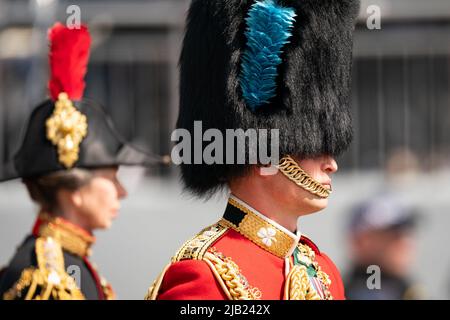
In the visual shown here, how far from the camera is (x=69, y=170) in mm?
4348

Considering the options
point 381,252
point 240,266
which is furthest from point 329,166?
point 381,252

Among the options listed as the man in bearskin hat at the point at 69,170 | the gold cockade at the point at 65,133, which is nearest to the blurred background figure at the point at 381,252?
the man in bearskin hat at the point at 69,170

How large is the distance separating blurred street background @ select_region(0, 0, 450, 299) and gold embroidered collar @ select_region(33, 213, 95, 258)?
3.40 meters

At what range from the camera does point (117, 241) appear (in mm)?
7691

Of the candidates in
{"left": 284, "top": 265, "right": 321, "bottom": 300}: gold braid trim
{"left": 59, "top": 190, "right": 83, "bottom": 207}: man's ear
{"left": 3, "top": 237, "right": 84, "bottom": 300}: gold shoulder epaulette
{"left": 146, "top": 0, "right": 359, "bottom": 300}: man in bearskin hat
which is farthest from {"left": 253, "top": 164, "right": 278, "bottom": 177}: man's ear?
{"left": 59, "top": 190, "right": 83, "bottom": 207}: man's ear

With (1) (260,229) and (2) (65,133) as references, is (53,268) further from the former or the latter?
(1) (260,229)

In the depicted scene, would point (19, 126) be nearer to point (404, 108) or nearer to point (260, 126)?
point (404, 108)

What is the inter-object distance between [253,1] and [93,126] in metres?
1.54

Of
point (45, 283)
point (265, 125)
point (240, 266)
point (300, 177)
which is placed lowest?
point (45, 283)

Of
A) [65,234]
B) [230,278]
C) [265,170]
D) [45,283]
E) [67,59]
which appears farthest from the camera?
[67,59]

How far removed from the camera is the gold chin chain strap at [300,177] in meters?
3.01

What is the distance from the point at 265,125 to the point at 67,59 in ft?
5.05

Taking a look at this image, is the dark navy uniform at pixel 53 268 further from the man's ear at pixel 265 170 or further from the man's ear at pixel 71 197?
the man's ear at pixel 265 170

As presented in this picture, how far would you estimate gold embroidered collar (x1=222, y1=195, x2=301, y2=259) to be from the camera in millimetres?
3059
